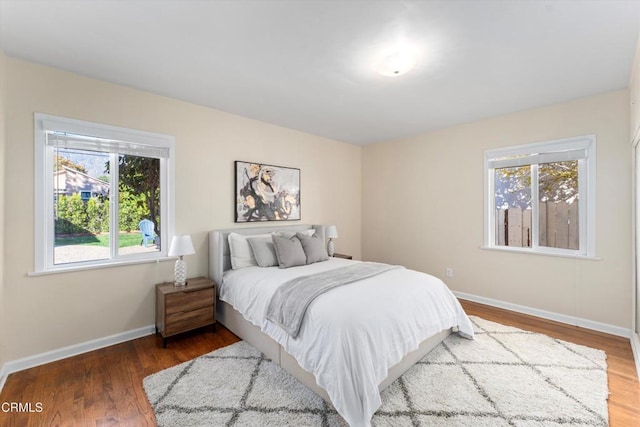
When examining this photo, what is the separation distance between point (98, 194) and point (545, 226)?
501 cm

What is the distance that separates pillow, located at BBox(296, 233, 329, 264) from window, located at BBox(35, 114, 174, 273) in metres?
1.51

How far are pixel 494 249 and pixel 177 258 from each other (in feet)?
13.1

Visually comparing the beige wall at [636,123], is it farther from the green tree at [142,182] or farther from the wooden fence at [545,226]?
the green tree at [142,182]

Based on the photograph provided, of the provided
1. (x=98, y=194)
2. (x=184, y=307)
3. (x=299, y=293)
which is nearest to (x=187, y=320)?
(x=184, y=307)

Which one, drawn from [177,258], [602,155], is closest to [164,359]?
[177,258]

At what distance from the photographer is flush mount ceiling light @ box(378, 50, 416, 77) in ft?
7.10

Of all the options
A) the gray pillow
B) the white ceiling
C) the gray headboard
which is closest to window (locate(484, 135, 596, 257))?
the white ceiling

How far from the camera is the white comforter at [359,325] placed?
5.56 ft

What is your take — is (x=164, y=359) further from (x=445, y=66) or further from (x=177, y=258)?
(x=445, y=66)

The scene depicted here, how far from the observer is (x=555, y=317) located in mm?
3277

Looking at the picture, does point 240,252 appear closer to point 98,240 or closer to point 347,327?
point 98,240

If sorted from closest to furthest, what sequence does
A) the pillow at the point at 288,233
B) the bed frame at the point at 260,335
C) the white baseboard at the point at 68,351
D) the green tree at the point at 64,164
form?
the bed frame at the point at 260,335 → the white baseboard at the point at 68,351 → the green tree at the point at 64,164 → the pillow at the point at 288,233

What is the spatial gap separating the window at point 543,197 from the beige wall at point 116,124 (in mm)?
2972

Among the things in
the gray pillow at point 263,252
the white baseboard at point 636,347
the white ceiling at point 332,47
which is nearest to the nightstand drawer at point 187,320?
the gray pillow at point 263,252
